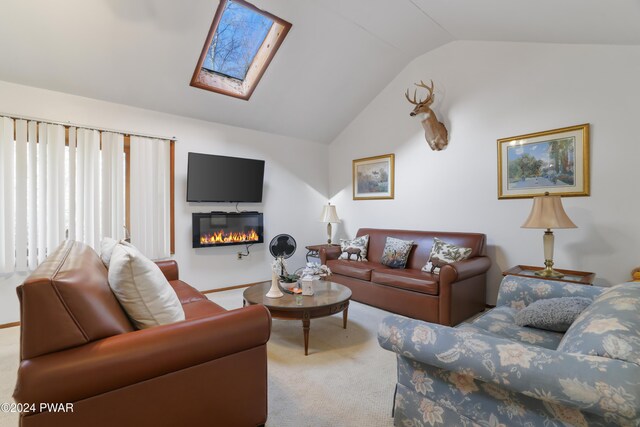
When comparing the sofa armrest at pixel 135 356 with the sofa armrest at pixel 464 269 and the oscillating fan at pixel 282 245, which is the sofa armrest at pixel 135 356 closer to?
the sofa armrest at pixel 464 269

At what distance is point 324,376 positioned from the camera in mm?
2109

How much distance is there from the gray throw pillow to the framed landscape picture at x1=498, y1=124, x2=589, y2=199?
1.72 metres

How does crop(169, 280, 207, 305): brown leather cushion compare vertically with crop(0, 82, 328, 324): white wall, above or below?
below

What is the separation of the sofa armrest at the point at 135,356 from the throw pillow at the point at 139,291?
5.9 inches

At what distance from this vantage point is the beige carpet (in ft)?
5.58

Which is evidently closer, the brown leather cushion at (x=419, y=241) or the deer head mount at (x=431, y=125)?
the brown leather cushion at (x=419, y=241)

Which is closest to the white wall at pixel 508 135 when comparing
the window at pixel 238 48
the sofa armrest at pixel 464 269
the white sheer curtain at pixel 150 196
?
the sofa armrest at pixel 464 269

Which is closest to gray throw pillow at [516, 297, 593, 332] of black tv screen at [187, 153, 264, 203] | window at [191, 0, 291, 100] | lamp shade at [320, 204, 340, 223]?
lamp shade at [320, 204, 340, 223]

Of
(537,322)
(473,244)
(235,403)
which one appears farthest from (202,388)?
(473,244)

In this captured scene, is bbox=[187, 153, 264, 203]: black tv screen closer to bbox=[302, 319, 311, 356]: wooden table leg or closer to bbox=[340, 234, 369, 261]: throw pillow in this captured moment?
bbox=[340, 234, 369, 261]: throw pillow

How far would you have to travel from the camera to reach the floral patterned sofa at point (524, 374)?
35.2 inches

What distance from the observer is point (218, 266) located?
172 inches

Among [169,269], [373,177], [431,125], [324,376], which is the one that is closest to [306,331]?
[324,376]

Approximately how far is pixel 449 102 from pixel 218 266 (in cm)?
396
